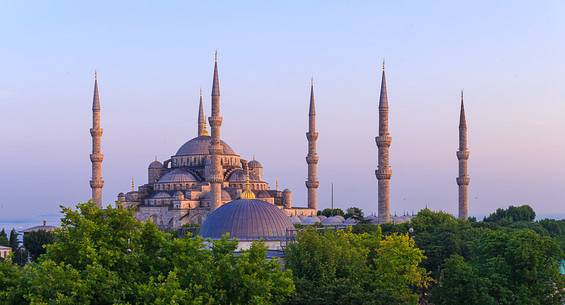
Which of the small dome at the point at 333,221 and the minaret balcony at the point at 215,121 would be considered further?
the small dome at the point at 333,221

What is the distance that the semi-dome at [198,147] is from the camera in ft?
229

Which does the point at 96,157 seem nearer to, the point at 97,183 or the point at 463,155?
the point at 97,183

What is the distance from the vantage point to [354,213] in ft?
248

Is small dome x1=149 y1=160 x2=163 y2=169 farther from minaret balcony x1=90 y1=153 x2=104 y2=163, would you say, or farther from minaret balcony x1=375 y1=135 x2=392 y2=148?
minaret balcony x1=375 y1=135 x2=392 y2=148

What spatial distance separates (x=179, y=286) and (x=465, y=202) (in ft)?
153

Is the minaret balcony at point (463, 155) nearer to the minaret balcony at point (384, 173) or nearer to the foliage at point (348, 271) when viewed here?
the minaret balcony at point (384, 173)

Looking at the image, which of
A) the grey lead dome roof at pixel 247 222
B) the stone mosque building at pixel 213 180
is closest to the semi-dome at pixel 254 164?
the stone mosque building at pixel 213 180

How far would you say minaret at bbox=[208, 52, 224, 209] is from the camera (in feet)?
184

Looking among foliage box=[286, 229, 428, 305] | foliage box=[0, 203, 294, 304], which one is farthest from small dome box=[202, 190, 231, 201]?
foliage box=[0, 203, 294, 304]

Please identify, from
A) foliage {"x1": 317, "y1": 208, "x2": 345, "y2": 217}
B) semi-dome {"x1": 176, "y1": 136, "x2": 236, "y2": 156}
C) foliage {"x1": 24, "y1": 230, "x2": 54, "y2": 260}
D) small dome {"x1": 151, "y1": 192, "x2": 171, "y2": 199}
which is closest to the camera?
foliage {"x1": 24, "y1": 230, "x2": 54, "y2": 260}

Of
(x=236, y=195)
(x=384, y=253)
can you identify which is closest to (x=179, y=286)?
(x=384, y=253)

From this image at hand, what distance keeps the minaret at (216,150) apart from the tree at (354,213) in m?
18.4

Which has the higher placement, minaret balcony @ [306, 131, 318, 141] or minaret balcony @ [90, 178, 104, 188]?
minaret balcony @ [306, 131, 318, 141]

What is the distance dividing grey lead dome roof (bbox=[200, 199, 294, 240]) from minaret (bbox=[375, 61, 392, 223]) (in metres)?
17.8
